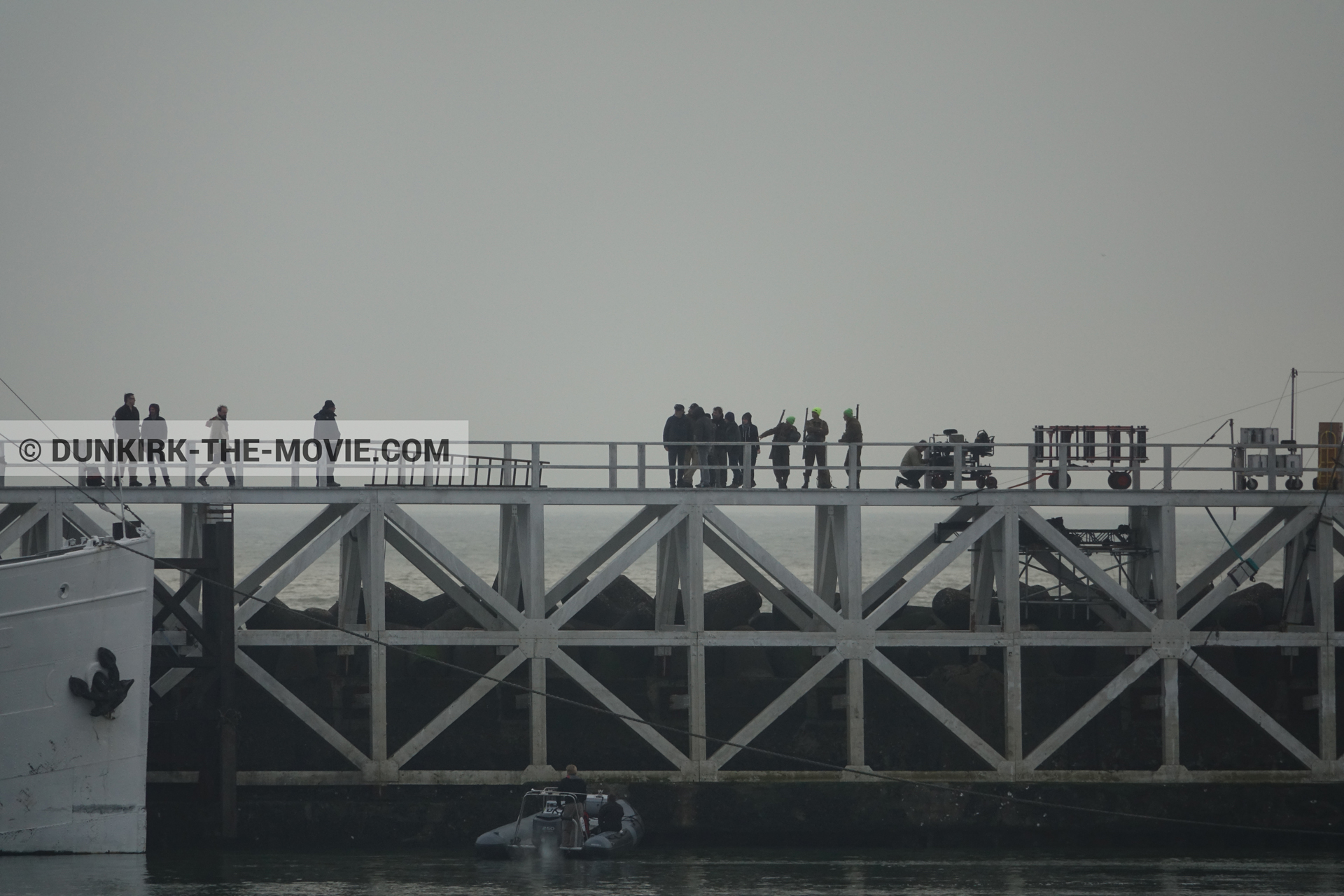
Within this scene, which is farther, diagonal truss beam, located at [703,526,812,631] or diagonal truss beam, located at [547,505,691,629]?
diagonal truss beam, located at [703,526,812,631]

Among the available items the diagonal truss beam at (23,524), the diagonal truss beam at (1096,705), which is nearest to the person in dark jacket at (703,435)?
the diagonal truss beam at (1096,705)

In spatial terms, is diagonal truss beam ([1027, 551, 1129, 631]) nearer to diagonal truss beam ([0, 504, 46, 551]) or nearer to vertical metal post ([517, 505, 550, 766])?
vertical metal post ([517, 505, 550, 766])

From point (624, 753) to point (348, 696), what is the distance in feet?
18.1

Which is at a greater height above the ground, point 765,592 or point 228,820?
point 765,592

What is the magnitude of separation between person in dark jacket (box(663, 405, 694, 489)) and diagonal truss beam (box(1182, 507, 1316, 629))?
963cm

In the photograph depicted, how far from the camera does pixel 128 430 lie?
30.2 m

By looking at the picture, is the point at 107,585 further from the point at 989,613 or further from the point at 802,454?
the point at 989,613

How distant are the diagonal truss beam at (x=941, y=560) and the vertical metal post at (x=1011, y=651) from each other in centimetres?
38

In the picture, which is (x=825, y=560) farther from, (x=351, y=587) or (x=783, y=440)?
(x=351, y=587)

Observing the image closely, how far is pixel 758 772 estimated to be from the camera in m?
29.7

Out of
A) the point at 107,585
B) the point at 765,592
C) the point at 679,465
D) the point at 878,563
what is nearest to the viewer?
the point at 107,585

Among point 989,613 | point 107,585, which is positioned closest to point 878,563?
point 989,613

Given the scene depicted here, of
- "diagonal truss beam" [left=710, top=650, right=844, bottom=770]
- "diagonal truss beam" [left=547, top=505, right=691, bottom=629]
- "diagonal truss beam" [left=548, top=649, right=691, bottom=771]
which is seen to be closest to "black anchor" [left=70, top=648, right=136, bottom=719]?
"diagonal truss beam" [left=548, top=649, right=691, bottom=771]

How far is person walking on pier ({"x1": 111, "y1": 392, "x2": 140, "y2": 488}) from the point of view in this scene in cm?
3003
